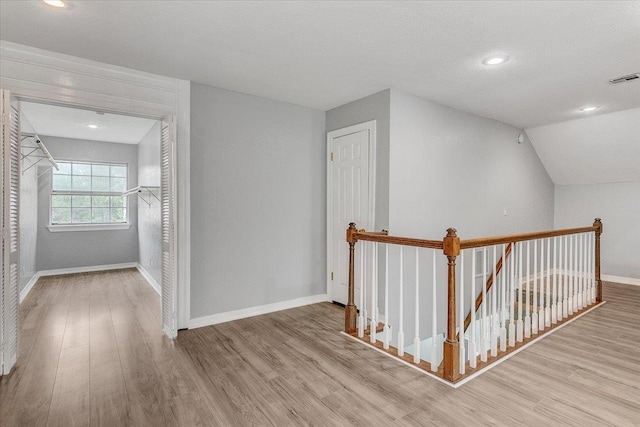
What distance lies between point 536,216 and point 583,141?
Answer: 134 centimetres

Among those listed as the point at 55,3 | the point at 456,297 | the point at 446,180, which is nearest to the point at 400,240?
the point at 456,297

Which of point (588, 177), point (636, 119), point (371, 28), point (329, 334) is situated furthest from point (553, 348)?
point (588, 177)

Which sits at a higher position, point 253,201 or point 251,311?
point 253,201

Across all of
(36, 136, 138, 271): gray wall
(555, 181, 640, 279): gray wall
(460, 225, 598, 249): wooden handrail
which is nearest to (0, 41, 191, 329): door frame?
(460, 225, 598, 249): wooden handrail

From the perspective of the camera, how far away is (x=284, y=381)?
234cm

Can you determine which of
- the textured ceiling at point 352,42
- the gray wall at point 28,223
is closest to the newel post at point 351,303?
the textured ceiling at point 352,42

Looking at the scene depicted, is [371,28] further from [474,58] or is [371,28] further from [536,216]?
[536,216]

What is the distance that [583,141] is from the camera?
504 centimetres

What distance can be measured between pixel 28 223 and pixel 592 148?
8.28 metres

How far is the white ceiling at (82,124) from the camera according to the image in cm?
427

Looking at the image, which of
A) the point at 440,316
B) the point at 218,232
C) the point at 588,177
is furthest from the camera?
the point at 588,177

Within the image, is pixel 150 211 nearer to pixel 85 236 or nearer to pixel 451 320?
pixel 85 236

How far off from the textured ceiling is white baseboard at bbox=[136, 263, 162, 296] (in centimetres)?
300

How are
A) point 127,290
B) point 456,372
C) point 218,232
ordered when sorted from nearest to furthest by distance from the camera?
point 456,372, point 218,232, point 127,290
